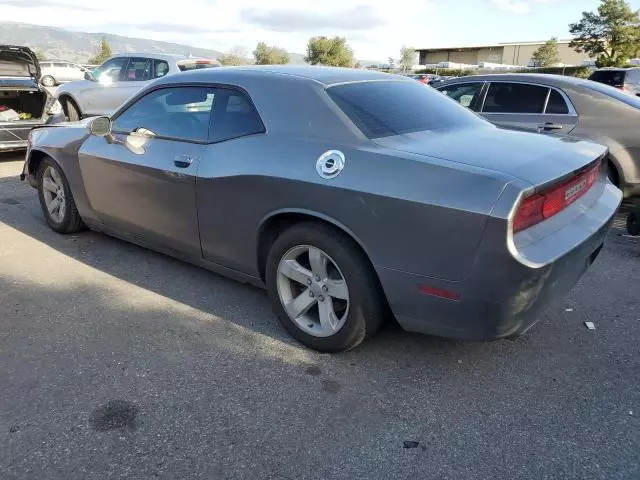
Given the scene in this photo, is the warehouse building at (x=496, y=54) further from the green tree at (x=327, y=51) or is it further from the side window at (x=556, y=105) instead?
the side window at (x=556, y=105)

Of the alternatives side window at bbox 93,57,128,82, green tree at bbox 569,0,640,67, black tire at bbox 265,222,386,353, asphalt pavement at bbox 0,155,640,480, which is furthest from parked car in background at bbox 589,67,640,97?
green tree at bbox 569,0,640,67

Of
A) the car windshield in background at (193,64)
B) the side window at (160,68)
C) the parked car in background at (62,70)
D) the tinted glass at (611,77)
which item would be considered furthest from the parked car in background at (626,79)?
the parked car in background at (62,70)

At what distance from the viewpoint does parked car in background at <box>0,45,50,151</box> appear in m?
8.47

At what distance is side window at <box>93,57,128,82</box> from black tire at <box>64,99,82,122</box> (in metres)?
0.81

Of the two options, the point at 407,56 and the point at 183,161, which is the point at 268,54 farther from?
the point at 183,161

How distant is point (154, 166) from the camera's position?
12.2 feet

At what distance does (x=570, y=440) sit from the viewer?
2416mm

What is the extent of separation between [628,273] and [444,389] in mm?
2481

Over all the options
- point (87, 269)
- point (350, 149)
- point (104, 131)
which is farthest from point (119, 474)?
point (104, 131)

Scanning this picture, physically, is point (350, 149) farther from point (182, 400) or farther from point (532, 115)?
point (532, 115)

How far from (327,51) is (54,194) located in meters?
62.0

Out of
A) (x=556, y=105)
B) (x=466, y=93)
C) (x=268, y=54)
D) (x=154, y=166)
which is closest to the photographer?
(x=154, y=166)

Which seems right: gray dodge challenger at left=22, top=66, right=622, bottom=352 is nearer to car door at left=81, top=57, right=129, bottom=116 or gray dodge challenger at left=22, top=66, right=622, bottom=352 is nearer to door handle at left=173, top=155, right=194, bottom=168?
door handle at left=173, top=155, right=194, bottom=168

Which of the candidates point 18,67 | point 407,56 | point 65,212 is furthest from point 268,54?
point 65,212
